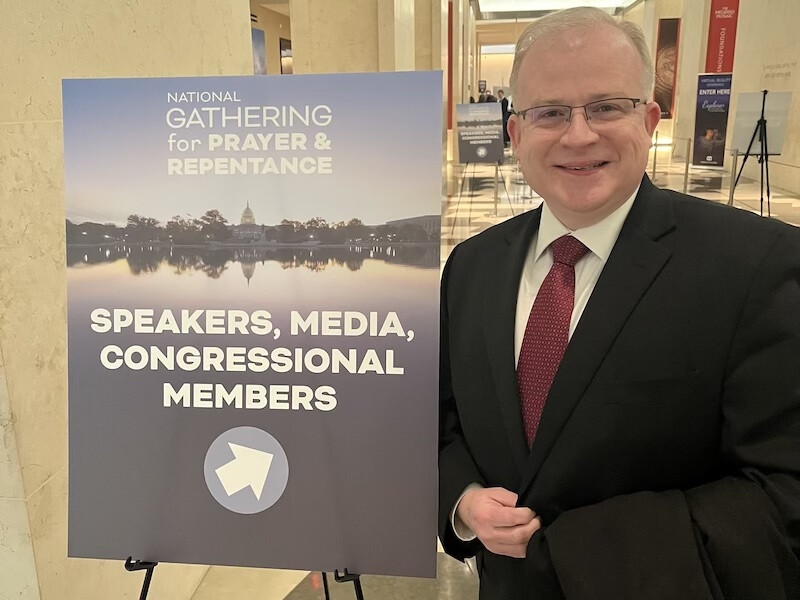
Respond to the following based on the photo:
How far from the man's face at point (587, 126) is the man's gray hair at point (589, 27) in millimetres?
13

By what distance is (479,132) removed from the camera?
1014 centimetres

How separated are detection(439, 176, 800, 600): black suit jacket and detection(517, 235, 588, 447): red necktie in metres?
0.03

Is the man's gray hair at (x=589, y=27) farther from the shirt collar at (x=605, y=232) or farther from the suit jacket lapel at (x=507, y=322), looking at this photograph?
the suit jacket lapel at (x=507, y=322)

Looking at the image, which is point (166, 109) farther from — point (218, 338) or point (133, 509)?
point (133, 509)

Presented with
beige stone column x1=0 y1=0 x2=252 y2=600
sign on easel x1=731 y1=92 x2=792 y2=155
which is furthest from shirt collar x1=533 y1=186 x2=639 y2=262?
sign on easel x1=731 y1=92 x2=792 y2=155

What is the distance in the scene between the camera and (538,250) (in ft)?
4.42

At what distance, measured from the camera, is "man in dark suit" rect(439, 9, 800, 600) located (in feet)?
3.60

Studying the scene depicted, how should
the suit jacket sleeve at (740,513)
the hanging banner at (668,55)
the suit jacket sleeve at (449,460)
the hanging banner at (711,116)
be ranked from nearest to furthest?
1. the suit jacket sleeve at (740,513)
2. the suit jacket sleeve at (449,460)
3. the hanging banner at (711,116)
4. the hanging banner at (668,55)

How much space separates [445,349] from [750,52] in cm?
1539

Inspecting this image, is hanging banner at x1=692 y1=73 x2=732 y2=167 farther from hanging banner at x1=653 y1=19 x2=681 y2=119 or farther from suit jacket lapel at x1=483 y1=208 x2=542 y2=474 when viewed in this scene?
suit jacket lapel at x1=483 y1=208 x2=542 y2=474

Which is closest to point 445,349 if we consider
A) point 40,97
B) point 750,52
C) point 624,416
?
point 624,416

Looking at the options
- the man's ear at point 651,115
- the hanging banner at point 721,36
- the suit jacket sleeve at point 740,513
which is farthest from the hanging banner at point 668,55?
the suit jacket sleeve at point 740,513

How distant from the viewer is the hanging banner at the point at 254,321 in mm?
1369

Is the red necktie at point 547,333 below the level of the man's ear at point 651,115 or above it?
below
